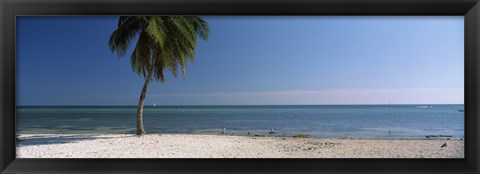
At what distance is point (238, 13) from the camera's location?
1.93 metres

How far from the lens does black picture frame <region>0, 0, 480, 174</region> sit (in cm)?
189

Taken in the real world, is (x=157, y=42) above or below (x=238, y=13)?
above

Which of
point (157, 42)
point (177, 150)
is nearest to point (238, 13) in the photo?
point (177, 150)

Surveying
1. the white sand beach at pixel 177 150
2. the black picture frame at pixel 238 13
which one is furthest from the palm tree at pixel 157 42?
the black picture frame at pixel 238 13

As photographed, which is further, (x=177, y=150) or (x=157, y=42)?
(x=157, y=42)

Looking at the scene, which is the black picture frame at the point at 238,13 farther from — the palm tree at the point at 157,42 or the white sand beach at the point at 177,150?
the palm tree at the point at 157,42

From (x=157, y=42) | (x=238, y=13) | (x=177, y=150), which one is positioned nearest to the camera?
(x=238, y=13)

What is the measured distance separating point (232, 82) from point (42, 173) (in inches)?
624

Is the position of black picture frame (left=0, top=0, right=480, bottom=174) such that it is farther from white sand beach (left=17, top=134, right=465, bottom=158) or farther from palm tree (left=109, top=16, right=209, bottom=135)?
palm tree (left=109, top=16, right=209, bottom=135)

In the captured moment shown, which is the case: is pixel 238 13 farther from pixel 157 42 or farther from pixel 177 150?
pixel 157 42

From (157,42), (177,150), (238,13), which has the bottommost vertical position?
(177,150)

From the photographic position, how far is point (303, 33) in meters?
16.5

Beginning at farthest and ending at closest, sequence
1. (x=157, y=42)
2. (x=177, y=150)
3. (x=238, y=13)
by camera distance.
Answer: (x=157, y=42)
(x=177, y=150)
(x=238, y=13)

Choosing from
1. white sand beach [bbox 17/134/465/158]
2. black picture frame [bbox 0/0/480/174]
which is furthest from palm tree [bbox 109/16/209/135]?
black picture frame [bbox 0/0/480/174]
